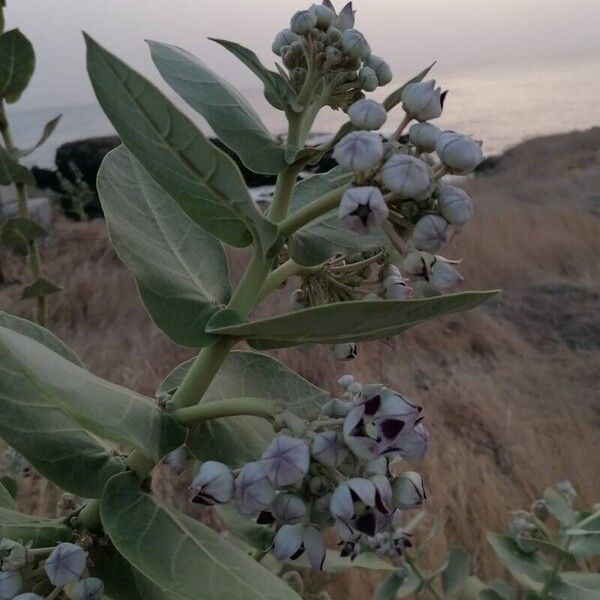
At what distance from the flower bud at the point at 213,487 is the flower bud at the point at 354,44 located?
14.1 inches

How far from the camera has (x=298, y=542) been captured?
60 centimetres

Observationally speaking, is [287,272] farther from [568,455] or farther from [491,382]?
[491,382]

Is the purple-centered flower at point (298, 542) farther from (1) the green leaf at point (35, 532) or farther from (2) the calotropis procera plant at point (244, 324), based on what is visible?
(1) the green leaf at point (35, 532)

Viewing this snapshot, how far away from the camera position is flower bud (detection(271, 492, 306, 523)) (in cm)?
57

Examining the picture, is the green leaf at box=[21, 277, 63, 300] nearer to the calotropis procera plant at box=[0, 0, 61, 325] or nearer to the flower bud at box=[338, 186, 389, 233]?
the calotropis procera plant at box=[0, 0, 61, 325]

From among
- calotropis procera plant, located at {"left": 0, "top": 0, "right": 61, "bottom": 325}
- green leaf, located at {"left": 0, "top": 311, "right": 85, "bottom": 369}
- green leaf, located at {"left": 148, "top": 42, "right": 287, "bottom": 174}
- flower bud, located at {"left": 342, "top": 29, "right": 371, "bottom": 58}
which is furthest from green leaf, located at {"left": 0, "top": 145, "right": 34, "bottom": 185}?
flower bud, located at {"left": 342, "top": 29, "right": 371, "bottom": 58}

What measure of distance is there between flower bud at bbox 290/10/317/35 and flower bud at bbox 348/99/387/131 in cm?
11

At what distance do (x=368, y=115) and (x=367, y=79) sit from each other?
0.31 ft

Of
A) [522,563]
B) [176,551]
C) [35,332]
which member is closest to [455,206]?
[176,551]

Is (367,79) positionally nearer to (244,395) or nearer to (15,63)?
(244,395)

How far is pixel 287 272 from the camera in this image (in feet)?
2.16

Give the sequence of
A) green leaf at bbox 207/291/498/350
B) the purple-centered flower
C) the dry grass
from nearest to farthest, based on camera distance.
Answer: green leaf at bbox 207/291/498/350, the purple-centered flower, the dry grass

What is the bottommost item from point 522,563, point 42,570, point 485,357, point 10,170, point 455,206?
point 485,357

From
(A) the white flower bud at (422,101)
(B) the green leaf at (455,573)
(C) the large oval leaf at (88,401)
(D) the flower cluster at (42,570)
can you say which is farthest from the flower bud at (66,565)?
(B) the green leaf at (455,573)
